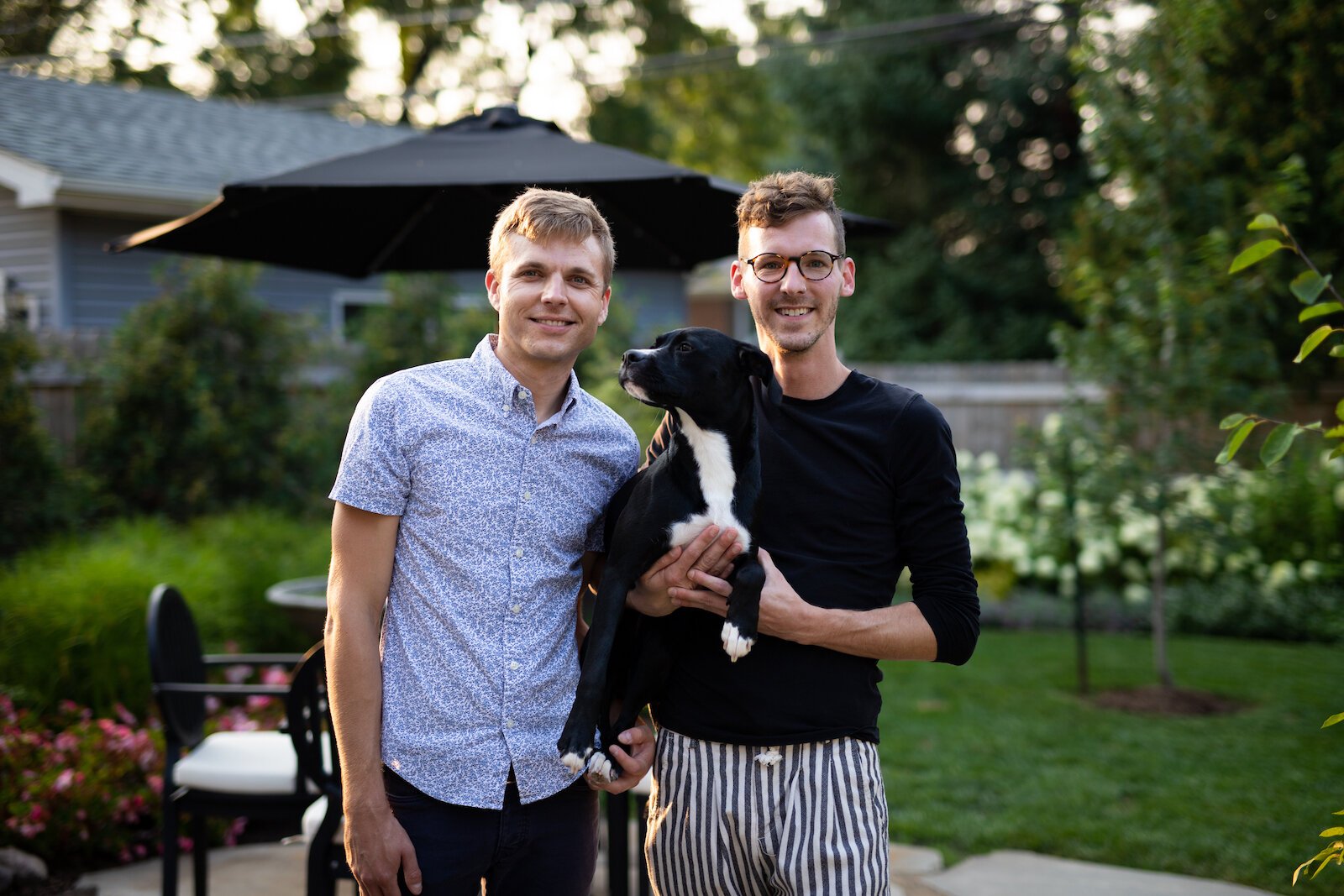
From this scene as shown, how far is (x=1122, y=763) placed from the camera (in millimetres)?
6043

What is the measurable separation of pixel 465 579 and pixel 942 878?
3.11m

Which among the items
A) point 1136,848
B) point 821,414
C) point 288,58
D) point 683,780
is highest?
point 288,58

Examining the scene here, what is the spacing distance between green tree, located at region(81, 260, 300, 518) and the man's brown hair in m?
7.00

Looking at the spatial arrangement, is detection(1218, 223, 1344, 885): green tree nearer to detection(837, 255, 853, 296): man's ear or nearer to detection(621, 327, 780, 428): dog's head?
detection(837, 255, 853, 296): man's ear

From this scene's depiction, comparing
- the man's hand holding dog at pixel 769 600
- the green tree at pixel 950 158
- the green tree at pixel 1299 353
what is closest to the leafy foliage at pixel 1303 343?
the green tree at pixel 1299 353

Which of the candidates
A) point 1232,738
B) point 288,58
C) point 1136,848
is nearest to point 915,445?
point 1136,848

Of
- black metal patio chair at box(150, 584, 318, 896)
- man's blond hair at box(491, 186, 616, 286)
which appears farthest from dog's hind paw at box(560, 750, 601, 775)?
black metal patio chair at box(150, 584, 318, 896)

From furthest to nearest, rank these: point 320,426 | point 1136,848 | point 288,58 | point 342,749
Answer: point 288,58
point 320,426
point 1136,848
point 342,749

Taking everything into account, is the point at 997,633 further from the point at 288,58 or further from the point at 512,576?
the point at 288,58

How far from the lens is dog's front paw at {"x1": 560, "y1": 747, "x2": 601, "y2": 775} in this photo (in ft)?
7.18

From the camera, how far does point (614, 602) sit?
7.49 ft

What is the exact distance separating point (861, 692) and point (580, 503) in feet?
2.33

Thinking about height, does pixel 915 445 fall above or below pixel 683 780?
above

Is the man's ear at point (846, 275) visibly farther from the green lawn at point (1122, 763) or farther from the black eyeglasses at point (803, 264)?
the green lawn at point (1122, 763)
